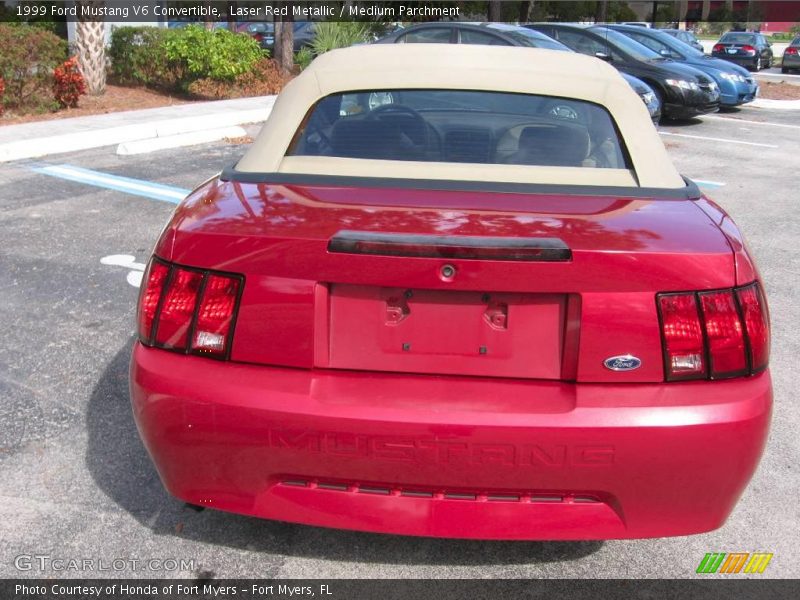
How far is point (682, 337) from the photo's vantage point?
246 cm

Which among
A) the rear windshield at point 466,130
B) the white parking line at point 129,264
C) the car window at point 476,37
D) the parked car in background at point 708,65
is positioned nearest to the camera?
the rear windshield at point 466,130

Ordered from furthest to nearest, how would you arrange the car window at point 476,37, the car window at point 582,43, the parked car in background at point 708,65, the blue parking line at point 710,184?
the parked car in background at point 708,65 → the car window at point 582,43 → the car window at point 476,37 → the blue parking line at point 710,184

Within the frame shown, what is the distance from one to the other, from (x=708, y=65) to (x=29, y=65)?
13.2m

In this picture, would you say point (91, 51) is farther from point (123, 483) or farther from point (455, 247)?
point (455, 247)

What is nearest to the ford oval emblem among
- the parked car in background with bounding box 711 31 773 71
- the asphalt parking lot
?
the asphalt parking lot

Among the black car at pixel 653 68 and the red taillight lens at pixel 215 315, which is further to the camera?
the black car at pixel 653 68

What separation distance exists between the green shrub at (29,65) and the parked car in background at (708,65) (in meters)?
11.1

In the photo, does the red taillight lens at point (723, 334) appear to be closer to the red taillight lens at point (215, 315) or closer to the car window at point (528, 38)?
the red taillight lens at point (215, 315)

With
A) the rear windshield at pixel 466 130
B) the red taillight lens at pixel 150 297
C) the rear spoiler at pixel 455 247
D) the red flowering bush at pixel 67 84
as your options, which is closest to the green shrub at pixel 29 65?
the red flowering bush at pixel 67 84

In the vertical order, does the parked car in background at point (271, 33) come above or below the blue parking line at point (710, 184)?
above

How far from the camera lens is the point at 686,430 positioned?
2387 millimetres

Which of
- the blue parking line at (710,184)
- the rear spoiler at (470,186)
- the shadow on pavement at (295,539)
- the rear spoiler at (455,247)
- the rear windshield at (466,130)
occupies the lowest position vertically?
the shadow on pavement at (295,539)

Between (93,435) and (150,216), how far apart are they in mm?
4152

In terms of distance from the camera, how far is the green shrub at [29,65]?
13.1m
